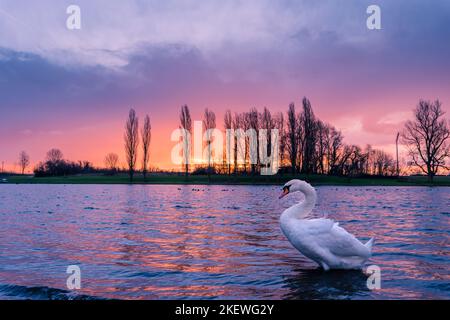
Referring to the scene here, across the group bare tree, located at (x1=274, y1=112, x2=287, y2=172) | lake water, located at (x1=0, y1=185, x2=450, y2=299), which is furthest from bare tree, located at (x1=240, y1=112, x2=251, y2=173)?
lake water, located at (x1=0, y1=185, x2=450, y2=299)

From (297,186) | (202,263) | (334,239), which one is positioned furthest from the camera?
(202,263)

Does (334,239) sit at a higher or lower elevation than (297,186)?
lower

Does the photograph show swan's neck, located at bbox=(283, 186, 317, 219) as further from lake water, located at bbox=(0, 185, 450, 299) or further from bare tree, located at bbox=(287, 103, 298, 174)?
bare tree, located at bbox=(287, 103, 298, 174)

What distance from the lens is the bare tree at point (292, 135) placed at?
3329 inches

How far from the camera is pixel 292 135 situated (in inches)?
3371

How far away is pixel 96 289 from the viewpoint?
7.03m

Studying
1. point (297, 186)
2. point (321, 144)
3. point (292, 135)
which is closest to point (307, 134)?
point (292, 135)

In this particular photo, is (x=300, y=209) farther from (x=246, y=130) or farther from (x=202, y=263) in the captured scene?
(x=246, y=130)

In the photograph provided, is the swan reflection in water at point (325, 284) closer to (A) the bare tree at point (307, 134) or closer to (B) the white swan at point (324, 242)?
(B) the white swan at point (324, 242)

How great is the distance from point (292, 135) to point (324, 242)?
78.7 m

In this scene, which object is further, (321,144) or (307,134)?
(321,144)

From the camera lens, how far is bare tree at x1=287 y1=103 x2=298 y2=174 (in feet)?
277

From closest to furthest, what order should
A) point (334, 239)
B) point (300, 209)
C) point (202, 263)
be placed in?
point (334, 239)
point (300, 209)
point (202, 263)

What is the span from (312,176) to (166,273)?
7762cm
